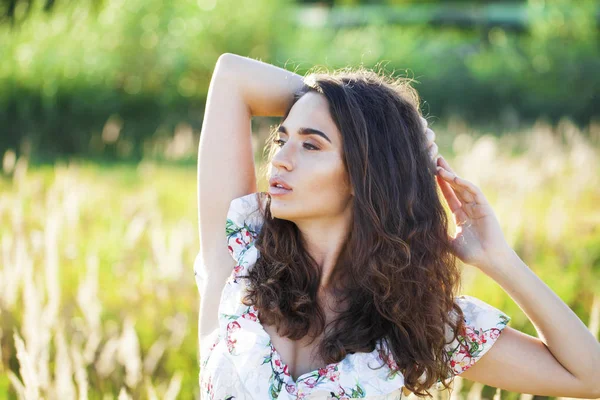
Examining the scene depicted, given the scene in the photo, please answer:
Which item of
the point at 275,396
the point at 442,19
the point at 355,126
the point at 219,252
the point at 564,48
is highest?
the point at 442,19

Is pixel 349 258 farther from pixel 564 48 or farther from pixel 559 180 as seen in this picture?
pixel 564 48

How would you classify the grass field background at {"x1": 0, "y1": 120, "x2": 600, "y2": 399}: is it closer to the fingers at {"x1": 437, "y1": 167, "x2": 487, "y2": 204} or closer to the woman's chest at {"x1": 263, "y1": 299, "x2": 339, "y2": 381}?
the woman's chest at {"x1": 263, "y1": 299, "x2": 339, "y2": 381}

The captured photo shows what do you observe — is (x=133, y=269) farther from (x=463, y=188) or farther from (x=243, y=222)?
(x=463, y=188)

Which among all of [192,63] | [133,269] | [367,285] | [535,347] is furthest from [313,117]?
[192,63]

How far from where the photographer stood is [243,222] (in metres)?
2.34

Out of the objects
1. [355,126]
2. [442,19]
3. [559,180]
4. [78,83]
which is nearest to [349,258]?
[355,126]

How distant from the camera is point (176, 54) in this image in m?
11.5

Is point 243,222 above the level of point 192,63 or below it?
below

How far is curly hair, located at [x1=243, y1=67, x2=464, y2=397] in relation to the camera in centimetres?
208

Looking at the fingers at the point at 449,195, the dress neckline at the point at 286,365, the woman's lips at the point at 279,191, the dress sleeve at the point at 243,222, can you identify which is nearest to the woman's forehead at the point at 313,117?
the woman's lips at the point at 279,191

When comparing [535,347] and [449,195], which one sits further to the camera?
[449,195]

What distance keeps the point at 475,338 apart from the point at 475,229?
0.31 m

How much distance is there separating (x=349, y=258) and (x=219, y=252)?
0.41 meters

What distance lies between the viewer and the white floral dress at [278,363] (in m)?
1.98
